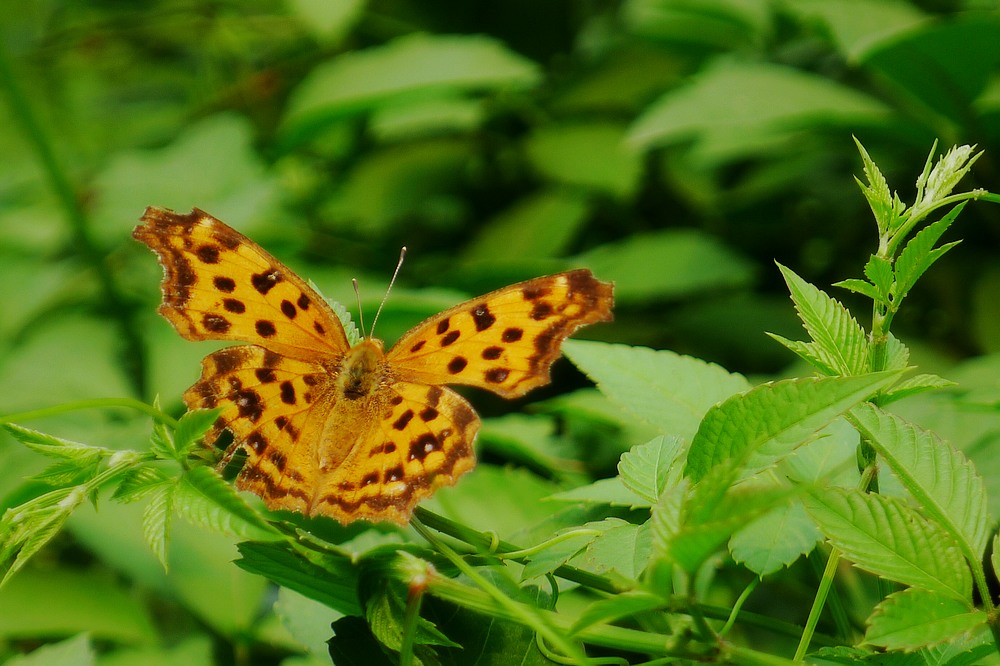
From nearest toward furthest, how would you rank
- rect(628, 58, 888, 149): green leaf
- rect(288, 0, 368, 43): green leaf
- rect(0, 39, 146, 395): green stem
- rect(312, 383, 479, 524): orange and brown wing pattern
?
rect(312, 383, 479, 524): orange and brown wing pattern < rect(628, 58, 888, 149): green leaf < rect(0, 39, 146, 395): green stem < rect(288, 0, 368, 43): green leaf

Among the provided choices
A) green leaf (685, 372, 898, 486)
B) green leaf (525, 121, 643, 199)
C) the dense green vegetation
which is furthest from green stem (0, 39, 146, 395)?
green leaf (685, 372, 898, 486)

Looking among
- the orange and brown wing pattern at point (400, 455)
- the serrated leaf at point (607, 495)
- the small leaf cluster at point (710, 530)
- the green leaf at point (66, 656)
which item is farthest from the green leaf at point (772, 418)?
the green leaf at point (66, 656)

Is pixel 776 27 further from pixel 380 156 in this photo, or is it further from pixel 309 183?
pixel 309 183

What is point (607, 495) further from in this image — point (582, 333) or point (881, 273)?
point (582, 333)

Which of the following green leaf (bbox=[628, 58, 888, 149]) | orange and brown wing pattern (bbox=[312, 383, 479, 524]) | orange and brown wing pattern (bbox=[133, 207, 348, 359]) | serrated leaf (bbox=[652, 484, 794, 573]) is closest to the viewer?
serrated leaf (bbox=[652, 484, 794, 573])

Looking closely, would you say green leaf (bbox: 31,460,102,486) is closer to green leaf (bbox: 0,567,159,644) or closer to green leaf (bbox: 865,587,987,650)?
green leaf (bbox: 865,587,987,650)

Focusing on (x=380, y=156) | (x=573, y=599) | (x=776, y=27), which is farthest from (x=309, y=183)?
(x=573, y=599)
